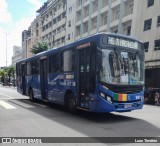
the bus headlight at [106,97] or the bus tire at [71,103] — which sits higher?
the bus headlight at [106,97]

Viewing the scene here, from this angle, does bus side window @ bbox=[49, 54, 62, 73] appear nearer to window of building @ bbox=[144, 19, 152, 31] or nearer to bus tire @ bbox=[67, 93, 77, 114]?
bus tire @ bbox=[67, 93, 77, 114]

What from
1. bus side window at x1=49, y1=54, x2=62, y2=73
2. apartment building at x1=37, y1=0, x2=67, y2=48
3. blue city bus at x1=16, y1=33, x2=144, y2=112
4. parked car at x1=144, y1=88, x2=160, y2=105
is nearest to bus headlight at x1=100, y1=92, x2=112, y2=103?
blue city bus at x1=16, y1=33, x2=144, y2=112

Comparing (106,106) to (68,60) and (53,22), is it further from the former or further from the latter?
(53,22)

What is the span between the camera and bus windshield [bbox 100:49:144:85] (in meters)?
9.44

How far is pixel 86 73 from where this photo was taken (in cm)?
1018

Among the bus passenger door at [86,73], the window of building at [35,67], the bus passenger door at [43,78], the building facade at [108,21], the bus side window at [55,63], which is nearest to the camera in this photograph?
the bus passenger door at [86,73]

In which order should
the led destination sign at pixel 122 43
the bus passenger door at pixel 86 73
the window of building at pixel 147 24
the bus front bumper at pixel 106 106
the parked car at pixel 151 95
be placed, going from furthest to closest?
the window of building at pixel 147 24 < the parked car at pixel 151 95 < the led destination sign at pixel 122 43 < the bus passenger door at pixel 86 73 < the bus front bumper at pixel 106 106

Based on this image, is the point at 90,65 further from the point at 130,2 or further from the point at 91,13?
the point at 91,13

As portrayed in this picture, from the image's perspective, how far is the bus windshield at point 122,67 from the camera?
9.44 m

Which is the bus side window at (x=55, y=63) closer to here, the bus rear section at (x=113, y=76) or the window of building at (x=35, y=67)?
the window of building at (x=35, y=67)

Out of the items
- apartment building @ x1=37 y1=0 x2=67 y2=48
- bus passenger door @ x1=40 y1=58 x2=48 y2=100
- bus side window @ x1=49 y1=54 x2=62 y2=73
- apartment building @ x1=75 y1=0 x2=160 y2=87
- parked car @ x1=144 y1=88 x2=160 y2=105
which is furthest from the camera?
apartment building @ x1=37 y1=0 x2=67 y2=48

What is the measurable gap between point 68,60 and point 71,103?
1921 millimetres

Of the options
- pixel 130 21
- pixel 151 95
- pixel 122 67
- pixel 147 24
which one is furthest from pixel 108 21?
pixel 122 67

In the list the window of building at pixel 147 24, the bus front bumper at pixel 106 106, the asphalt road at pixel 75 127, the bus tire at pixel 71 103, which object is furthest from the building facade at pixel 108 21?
the asphalt road at pixel 75 127
